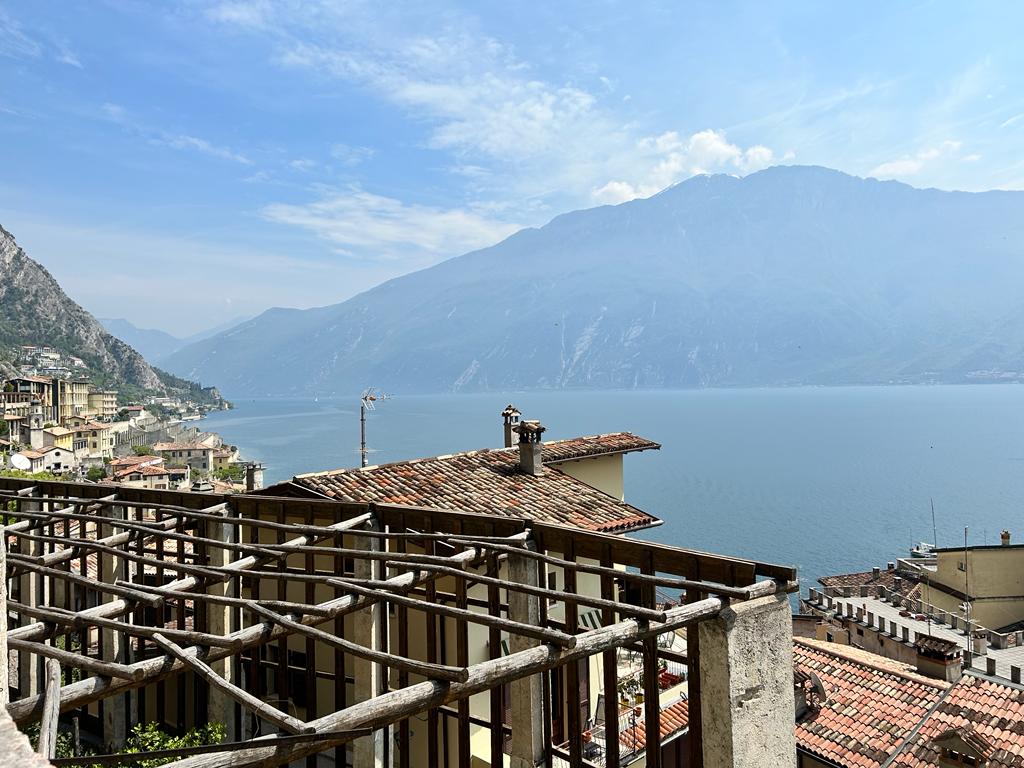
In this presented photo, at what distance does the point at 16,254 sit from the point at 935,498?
15022 cm

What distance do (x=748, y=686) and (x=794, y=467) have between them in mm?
103184

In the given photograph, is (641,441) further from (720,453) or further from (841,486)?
(720,453)

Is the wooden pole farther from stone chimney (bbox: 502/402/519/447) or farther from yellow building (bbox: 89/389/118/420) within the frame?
yellow building (bbox: 89/389/118/420)

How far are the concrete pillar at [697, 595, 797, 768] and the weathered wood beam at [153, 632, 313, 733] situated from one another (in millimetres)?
3158

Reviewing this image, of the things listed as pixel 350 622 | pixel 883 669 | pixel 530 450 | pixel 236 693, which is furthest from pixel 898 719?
pixel 236 693

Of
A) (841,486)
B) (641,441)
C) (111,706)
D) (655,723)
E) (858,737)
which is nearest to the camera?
(655,723)

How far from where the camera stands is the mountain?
407ft

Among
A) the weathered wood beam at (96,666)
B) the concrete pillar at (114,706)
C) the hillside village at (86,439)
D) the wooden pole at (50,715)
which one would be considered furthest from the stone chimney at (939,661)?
the hillside village at (86,439)

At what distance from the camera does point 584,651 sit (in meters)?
4.47

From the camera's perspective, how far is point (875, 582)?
134ft

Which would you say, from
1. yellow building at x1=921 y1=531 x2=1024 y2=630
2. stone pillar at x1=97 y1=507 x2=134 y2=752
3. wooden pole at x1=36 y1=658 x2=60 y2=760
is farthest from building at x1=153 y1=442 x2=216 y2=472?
wooden pole at x1=36 y1=658 x2=60 y2=760

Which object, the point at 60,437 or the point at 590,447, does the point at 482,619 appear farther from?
the point at 60,437

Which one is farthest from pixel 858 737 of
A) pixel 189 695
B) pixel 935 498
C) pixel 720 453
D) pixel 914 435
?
pixel 914 435

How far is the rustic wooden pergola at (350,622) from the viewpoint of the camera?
3854 mm
